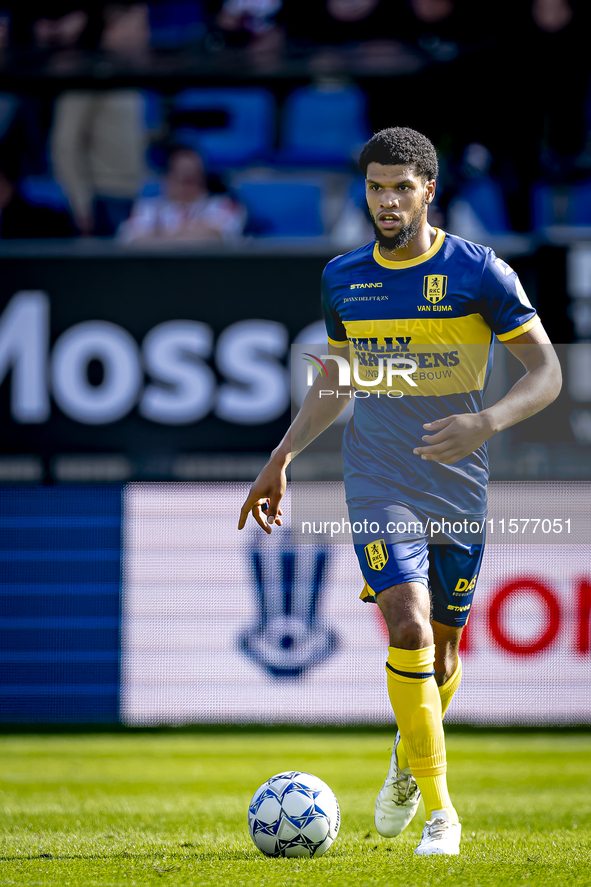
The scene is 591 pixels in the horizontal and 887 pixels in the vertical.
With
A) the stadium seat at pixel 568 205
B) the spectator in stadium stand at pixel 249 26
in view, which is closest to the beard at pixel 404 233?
the stadium seat at pixel 568 205

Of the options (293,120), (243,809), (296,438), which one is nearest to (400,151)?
(296,438)

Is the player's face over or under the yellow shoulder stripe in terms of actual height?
over

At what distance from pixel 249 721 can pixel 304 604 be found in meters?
0.86

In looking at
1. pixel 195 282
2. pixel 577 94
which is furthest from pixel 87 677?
pixel 577 94

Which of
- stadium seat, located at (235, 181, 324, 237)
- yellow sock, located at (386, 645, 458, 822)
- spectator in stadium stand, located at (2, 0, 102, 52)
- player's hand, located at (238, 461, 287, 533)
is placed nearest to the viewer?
yellow sock, located at (386, 645, 458, 822)

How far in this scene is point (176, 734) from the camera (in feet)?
25.7

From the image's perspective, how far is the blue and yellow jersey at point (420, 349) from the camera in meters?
3.65

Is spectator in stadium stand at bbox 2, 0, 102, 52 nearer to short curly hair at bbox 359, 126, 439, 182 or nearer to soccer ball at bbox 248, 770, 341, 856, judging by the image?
short curly hair at bbox 359, 126, 439, 182

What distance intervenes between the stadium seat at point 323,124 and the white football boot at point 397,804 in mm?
6688

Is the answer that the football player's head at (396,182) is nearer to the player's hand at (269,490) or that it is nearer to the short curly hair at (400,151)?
the short curly hair at (400,151)

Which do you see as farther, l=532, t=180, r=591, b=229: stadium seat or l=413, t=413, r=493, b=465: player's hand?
l=532, t=180, r=591, b=229: stadium seat

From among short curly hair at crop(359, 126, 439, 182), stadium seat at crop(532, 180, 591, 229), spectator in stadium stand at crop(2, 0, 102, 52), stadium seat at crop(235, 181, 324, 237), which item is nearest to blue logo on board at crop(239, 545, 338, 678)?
stadium seat at crop(235, 181, 324, 237)

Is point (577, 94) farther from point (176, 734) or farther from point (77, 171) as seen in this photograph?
point (176, 734)

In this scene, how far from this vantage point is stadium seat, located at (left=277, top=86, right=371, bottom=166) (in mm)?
9469
